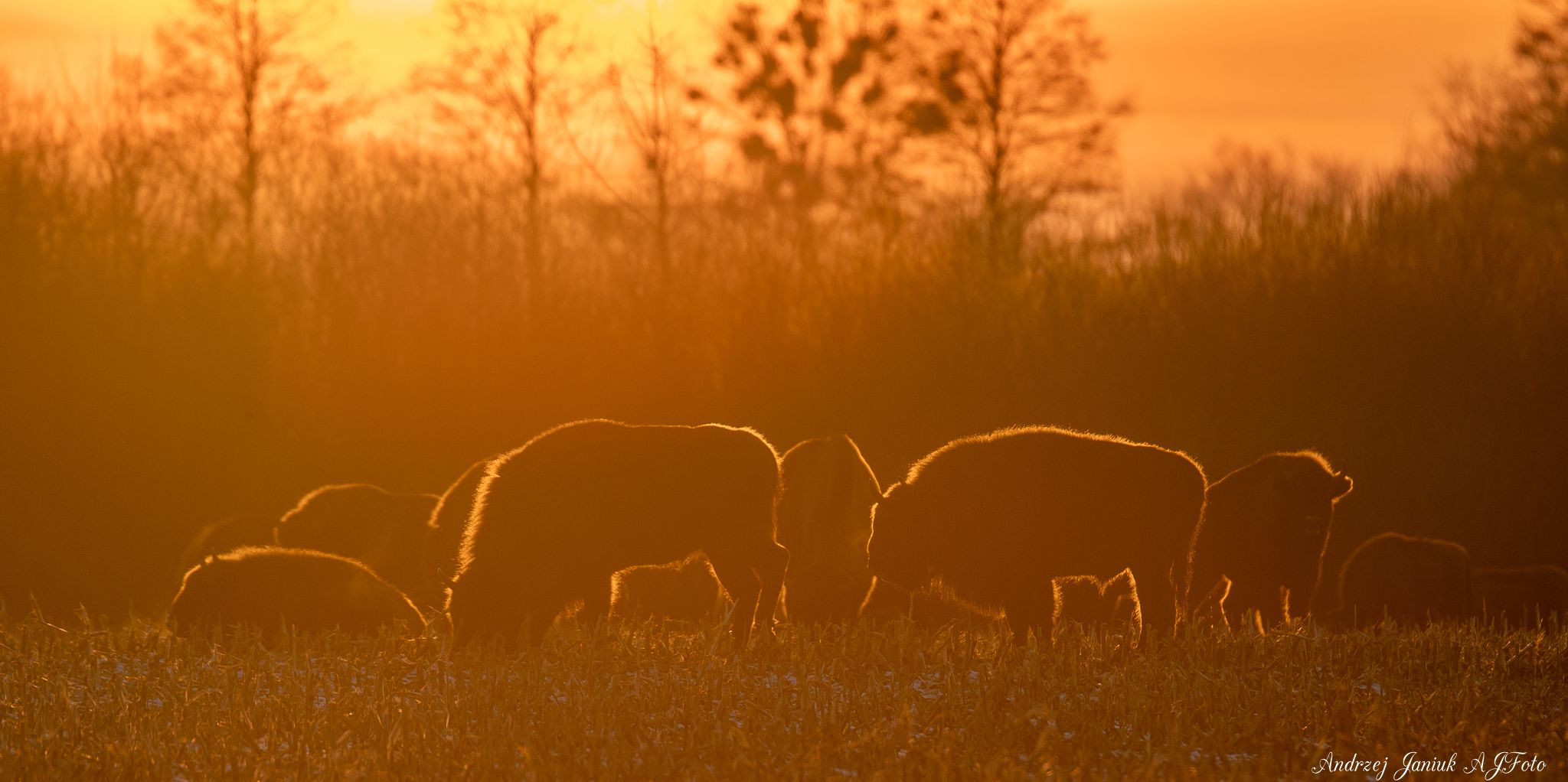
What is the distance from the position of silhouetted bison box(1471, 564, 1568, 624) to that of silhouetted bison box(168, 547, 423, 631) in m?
8.36

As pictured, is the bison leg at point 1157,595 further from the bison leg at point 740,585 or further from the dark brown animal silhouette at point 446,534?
the dark brown animal silhouette at point 446,534

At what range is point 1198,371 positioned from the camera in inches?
751

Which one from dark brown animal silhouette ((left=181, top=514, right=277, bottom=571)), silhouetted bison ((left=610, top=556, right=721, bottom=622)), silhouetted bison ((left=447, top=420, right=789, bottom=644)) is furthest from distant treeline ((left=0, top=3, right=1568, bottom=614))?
silhouetted bison ((left=447, top=420, right=789, bottom=644))

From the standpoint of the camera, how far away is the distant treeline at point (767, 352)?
727 inches

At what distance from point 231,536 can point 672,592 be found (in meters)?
5.23

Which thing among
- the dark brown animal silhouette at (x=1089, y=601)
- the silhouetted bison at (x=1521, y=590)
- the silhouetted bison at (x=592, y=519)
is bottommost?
the silhouetted bison at (x=1521, y=590)

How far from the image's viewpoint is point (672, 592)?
11.6 metres

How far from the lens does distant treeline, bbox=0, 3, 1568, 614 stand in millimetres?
18453

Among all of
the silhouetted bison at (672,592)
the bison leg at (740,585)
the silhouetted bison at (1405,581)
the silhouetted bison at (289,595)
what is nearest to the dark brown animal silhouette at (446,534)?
the silhouetted bison at (289,595)

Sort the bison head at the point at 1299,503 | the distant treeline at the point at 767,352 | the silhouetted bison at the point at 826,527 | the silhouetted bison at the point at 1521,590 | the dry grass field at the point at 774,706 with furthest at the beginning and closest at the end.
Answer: the distant treeline at the point at 767,352
the silhouetted bison at the point at 1521,590
the silhouetted bison at the point at 826,527
the bison head at the point at 1299,503
the dry grass field at the point at 774,706

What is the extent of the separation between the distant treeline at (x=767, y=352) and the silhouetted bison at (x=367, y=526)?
3.96 m

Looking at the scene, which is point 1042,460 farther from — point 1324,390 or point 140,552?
point 140,552

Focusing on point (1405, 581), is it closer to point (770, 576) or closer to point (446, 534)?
point (770, 576)

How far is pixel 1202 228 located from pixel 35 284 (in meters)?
14.4
